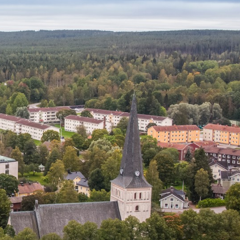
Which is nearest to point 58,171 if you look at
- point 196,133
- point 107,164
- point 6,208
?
point 107,164

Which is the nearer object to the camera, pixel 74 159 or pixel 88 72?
pixel 74 159

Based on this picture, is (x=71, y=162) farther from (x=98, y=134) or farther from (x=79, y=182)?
(x=98, y=134)

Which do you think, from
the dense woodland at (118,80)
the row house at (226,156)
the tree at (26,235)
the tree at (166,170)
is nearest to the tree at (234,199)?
the tree at (166,170)

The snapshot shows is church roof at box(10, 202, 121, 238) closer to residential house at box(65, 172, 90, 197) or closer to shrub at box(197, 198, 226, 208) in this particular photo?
shrub at box(197, 198, 226, 208)

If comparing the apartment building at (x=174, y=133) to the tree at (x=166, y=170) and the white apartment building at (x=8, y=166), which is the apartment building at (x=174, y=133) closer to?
the tree at (x=166, y=170)

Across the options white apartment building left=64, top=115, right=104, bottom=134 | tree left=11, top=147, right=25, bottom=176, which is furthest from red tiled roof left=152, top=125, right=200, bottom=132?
tree left=11, top=147, right=25, bottom=176

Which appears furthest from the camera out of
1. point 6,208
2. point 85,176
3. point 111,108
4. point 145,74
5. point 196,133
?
point 145,74

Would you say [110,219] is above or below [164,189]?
above

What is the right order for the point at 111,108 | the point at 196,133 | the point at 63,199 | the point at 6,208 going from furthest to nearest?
the point at 111,108, the point at 196,133, the point at 63,199, the point at 6,208

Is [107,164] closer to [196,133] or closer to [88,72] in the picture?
[196,133]
